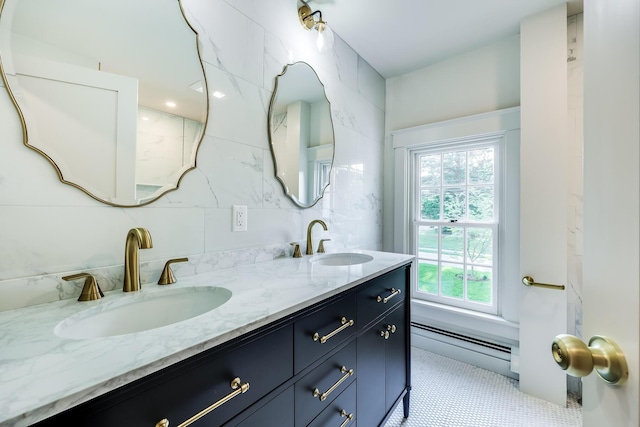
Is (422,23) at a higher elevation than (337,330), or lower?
higher

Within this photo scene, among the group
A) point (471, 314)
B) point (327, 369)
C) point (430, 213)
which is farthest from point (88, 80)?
point (471, 314)

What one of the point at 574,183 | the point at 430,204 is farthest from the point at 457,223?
the point at 574,183

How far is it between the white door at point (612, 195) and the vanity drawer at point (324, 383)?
0.66 metres

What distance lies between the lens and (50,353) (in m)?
0.51

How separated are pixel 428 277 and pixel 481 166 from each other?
1.05 m

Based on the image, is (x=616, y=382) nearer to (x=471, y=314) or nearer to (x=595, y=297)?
(x=595, y=297)

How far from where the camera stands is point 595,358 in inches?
15.0

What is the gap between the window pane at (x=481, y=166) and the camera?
2164mm

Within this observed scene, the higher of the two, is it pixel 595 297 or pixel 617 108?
pixel 617 108

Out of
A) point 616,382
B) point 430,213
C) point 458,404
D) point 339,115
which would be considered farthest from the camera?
point 430,213

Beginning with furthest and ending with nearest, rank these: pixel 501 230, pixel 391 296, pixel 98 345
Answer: pixel 501 230
pixel 391 296
pixel 98 345

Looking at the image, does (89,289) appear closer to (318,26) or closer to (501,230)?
(318,26)

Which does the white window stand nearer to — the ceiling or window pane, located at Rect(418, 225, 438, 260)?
window pane, located at Rect(418, 225, 438, 260)

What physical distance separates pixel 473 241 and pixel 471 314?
1.91ft
